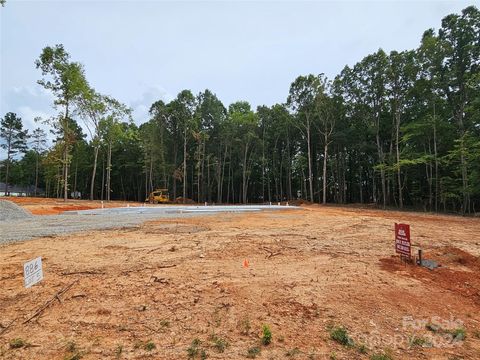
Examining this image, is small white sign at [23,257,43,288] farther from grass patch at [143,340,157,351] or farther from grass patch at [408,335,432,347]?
grass patch at [408,335,432,347]

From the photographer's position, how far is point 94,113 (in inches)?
1118

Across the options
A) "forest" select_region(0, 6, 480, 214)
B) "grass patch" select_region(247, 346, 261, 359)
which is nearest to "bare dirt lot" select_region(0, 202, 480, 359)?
"grass patch" select_region(247, 346, 261, 359)

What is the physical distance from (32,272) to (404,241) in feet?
20.4

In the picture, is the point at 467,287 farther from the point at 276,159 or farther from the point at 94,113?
the point at 276,159

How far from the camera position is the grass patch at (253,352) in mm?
2638

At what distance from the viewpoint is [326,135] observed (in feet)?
96.2

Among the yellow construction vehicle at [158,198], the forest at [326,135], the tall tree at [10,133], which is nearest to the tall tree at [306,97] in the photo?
the forest at [326,135]

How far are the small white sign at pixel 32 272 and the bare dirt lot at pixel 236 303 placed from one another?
20cm

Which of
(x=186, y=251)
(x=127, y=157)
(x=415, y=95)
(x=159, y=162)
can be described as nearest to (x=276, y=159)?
(x=159, y=162)

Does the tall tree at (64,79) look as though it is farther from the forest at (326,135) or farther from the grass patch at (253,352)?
the grass patch at (253,352)

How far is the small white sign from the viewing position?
3781 millimetres

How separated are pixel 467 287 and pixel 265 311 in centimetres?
337

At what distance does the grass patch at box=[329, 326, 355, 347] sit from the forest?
18399 millimetres

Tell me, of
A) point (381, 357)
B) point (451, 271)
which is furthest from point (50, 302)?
point (451, 271)
